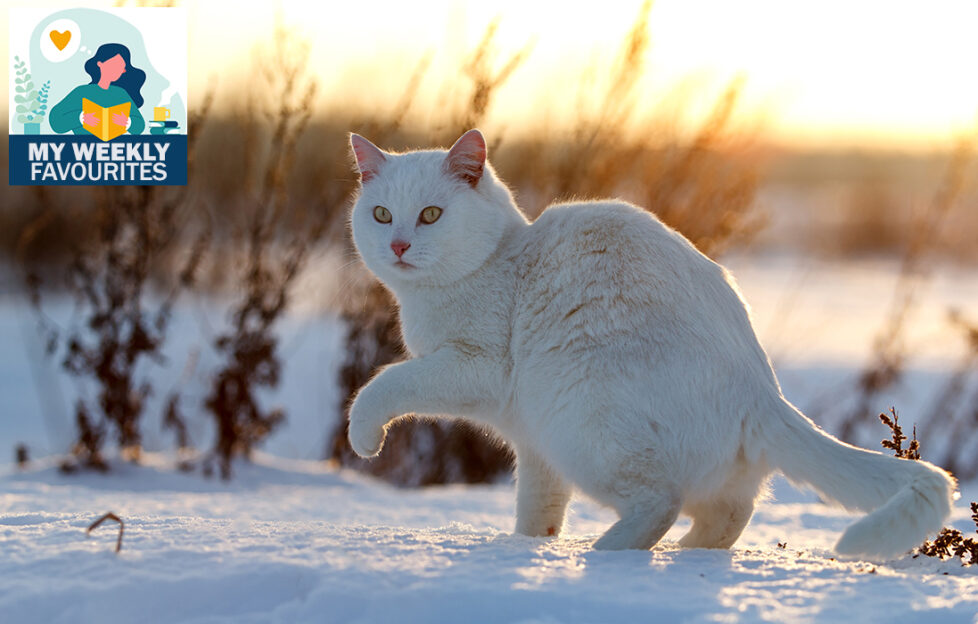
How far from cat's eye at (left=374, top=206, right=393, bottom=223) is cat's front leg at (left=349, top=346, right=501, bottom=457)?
1.65 feet

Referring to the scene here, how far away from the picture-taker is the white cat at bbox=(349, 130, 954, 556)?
2.27 metres

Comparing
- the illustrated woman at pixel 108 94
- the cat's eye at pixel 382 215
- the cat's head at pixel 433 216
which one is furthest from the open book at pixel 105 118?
the cat's eye at pixel 382 215

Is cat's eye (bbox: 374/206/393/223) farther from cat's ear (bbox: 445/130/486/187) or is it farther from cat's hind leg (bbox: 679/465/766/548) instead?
cat's hind leg (bbox: 679/465/766/548)

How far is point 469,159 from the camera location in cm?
285

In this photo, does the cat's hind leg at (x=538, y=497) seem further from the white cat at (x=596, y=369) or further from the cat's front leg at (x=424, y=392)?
the cat's front leg at (x=424, y=392)

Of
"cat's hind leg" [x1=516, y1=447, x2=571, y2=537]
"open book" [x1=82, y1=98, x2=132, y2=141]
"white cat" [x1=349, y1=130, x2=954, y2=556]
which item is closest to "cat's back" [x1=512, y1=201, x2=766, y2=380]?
"white cat" [x1=349, y1=130, x2=954, y2=556]

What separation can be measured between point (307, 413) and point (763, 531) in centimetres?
418

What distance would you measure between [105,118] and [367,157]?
2.36 metres

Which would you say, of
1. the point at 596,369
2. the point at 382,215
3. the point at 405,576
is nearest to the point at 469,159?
the point at 382,215

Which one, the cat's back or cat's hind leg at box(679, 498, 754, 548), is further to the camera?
cat's hind leg at box(679, 498, 754, 548)

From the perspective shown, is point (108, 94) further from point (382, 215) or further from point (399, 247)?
point (399, 247)

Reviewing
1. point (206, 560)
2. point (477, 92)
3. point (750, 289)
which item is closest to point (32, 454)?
point (477, 92)

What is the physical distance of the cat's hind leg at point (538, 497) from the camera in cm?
289

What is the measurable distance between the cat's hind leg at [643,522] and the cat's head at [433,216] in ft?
2.97
